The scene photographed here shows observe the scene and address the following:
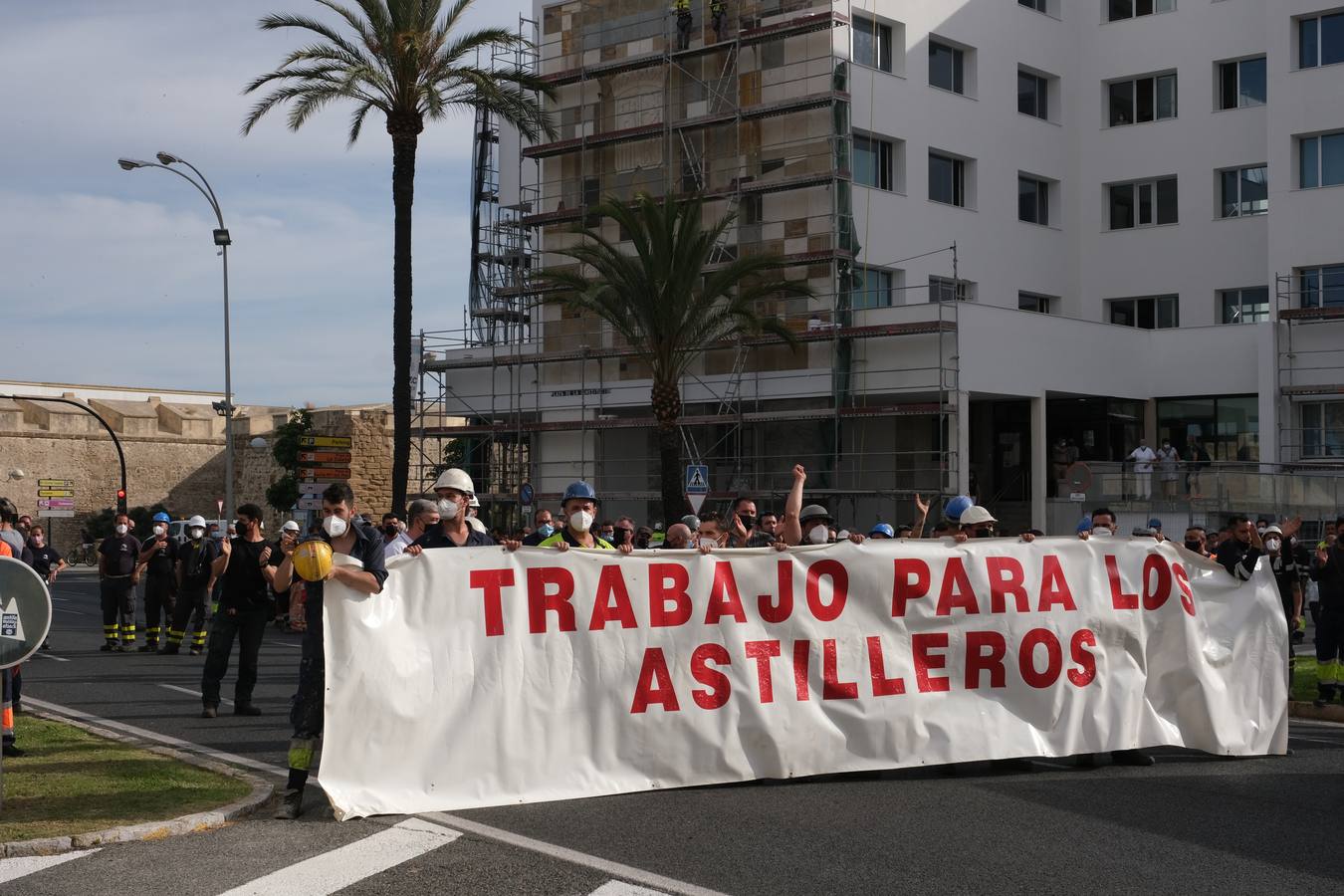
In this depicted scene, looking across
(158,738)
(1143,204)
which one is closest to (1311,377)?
(1143,204)

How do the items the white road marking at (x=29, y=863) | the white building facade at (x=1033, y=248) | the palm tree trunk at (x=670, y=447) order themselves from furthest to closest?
the white building facade at (x=1033, y=248)
the palm tree trunk at (x=670, y=447)
the white road marking at (x=29, y=863)

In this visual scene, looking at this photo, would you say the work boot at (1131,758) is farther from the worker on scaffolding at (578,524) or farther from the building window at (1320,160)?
the building window at (1320,160)

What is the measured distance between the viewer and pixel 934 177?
36688 mm

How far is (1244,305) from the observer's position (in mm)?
37812

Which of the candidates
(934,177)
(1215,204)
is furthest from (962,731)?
(1215,204)

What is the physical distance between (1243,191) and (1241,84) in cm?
265

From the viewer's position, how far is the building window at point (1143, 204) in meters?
39.3

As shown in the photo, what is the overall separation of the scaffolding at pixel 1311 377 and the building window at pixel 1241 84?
5156mm

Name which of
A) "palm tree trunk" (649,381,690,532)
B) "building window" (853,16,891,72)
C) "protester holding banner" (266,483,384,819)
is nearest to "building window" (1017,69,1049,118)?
"building window" (853,16,891,72)

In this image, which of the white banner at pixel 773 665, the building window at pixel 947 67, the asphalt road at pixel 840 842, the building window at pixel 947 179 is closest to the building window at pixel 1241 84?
the building window at pixel 947 67

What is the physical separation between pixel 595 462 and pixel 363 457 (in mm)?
26888

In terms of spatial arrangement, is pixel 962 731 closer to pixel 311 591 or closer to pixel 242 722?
pixel 311 591

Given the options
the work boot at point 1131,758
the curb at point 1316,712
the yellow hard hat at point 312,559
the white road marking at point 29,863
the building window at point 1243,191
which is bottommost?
the curb at point 1316,712

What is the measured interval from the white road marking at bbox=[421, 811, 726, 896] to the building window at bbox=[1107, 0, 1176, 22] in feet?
118
